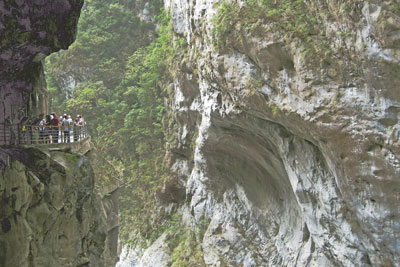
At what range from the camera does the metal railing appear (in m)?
11.3

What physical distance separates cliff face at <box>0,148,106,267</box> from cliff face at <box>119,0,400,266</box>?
218 inches

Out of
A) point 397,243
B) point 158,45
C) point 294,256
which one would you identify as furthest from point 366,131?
point 158,45

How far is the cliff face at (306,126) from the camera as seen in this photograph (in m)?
9.10

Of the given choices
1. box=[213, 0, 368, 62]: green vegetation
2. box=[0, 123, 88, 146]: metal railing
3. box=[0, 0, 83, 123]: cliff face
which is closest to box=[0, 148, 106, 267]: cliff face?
box=[0, 123, 88, 146]: metal railing

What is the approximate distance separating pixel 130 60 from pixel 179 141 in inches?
294

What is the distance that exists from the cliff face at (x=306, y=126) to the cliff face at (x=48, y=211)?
5525 millimetres

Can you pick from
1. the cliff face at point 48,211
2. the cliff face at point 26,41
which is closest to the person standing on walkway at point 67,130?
the cliff face at point 48,211

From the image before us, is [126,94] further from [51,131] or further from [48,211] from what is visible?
[48,211]

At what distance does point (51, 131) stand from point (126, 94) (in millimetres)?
12106

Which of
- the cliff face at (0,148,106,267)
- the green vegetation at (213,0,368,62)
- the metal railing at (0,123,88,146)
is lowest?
the cliff face at (0,148,106,267)

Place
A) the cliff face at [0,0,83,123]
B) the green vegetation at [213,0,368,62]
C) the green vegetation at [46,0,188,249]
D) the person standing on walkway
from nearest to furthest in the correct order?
the green vegetation at [213,0,368,62] < the cliff face at [0,0,83,123] < the person standing on walkway < the green vegetation at [46,0,188,249]

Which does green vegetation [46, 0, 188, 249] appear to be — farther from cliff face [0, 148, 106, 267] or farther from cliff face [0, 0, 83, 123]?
cliff face [0, 0, 83, 123]

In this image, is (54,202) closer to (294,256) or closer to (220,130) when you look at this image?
(220,130)

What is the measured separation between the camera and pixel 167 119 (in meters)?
22.4
